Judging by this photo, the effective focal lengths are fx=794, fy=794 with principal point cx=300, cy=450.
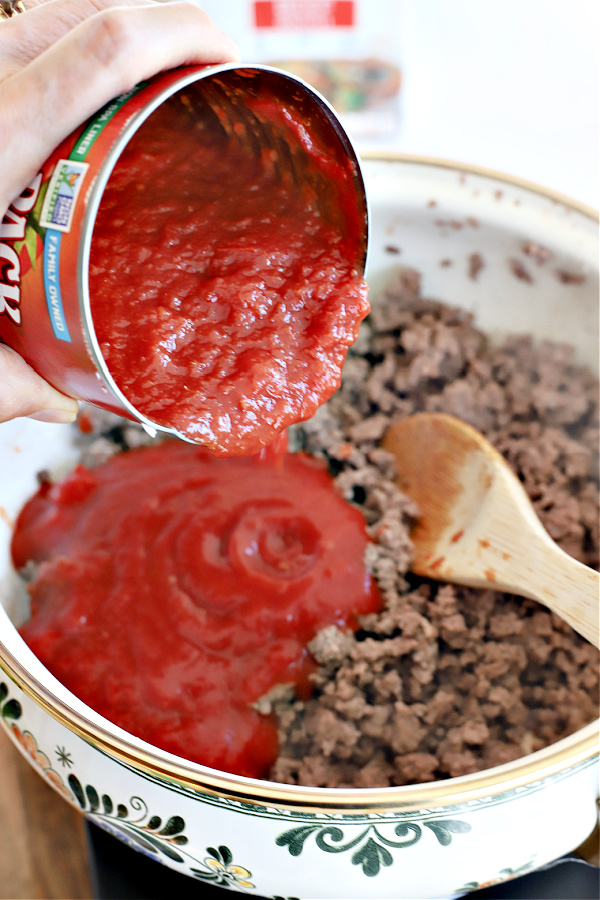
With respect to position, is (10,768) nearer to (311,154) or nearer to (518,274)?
(311,154)

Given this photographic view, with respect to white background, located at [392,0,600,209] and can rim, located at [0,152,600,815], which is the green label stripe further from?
white background, located at [392,0,600,209]

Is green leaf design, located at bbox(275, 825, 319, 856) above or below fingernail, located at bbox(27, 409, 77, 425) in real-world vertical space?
below

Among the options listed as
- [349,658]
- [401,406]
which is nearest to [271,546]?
[349,658]

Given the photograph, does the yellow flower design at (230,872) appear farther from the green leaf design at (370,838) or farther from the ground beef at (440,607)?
the ground beef at (440,607)

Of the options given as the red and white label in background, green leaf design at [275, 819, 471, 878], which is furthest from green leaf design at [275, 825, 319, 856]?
the red and white label in background

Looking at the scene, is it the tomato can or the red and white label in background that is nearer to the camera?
the tomato can

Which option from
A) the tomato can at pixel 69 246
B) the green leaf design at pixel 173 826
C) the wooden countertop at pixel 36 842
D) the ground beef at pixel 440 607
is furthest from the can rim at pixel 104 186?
the wooden countertop at pixel 36 842

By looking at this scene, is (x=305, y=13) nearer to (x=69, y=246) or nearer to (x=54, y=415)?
(x=54, y=415)
